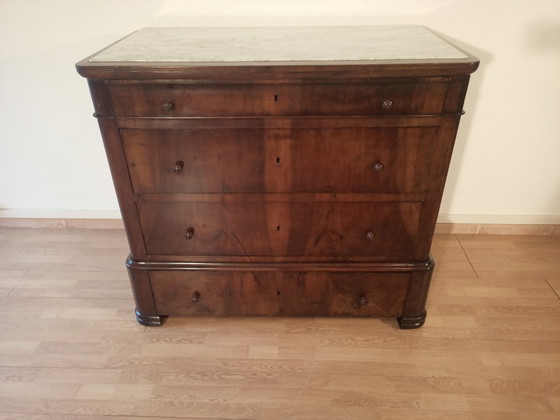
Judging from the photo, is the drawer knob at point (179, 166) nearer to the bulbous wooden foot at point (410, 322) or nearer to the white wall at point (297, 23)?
the white wall at point (297, 23)

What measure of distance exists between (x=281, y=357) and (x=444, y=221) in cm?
121

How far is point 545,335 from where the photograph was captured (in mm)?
1591

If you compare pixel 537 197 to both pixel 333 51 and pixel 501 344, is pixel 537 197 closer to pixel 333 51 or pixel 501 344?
pixel 501 344

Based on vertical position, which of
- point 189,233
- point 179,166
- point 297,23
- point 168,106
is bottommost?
point 189,233

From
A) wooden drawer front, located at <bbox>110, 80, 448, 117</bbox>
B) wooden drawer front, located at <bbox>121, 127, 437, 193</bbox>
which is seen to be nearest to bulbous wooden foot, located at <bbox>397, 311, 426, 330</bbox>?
wooden drawer front, located at <bbox>121, 127, 437, 193</bbox>

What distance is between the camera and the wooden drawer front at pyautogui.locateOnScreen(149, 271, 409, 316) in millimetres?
1508

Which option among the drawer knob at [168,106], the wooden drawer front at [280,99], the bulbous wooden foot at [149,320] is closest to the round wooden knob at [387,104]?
the wooden drawer front at [280,99]

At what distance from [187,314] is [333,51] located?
1121 millimetres

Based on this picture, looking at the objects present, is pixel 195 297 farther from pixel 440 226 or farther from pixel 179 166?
pixel 440 226

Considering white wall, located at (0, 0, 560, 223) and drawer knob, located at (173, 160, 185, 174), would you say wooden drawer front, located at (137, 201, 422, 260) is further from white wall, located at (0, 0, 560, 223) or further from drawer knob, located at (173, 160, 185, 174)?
white wall, located at (0, 0, 560, 223)

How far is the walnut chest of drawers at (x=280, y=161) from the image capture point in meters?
1.15

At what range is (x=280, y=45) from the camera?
132 centimetres

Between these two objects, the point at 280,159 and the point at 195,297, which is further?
the point at 195,297

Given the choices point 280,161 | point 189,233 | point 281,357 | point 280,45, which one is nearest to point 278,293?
point 281,357
